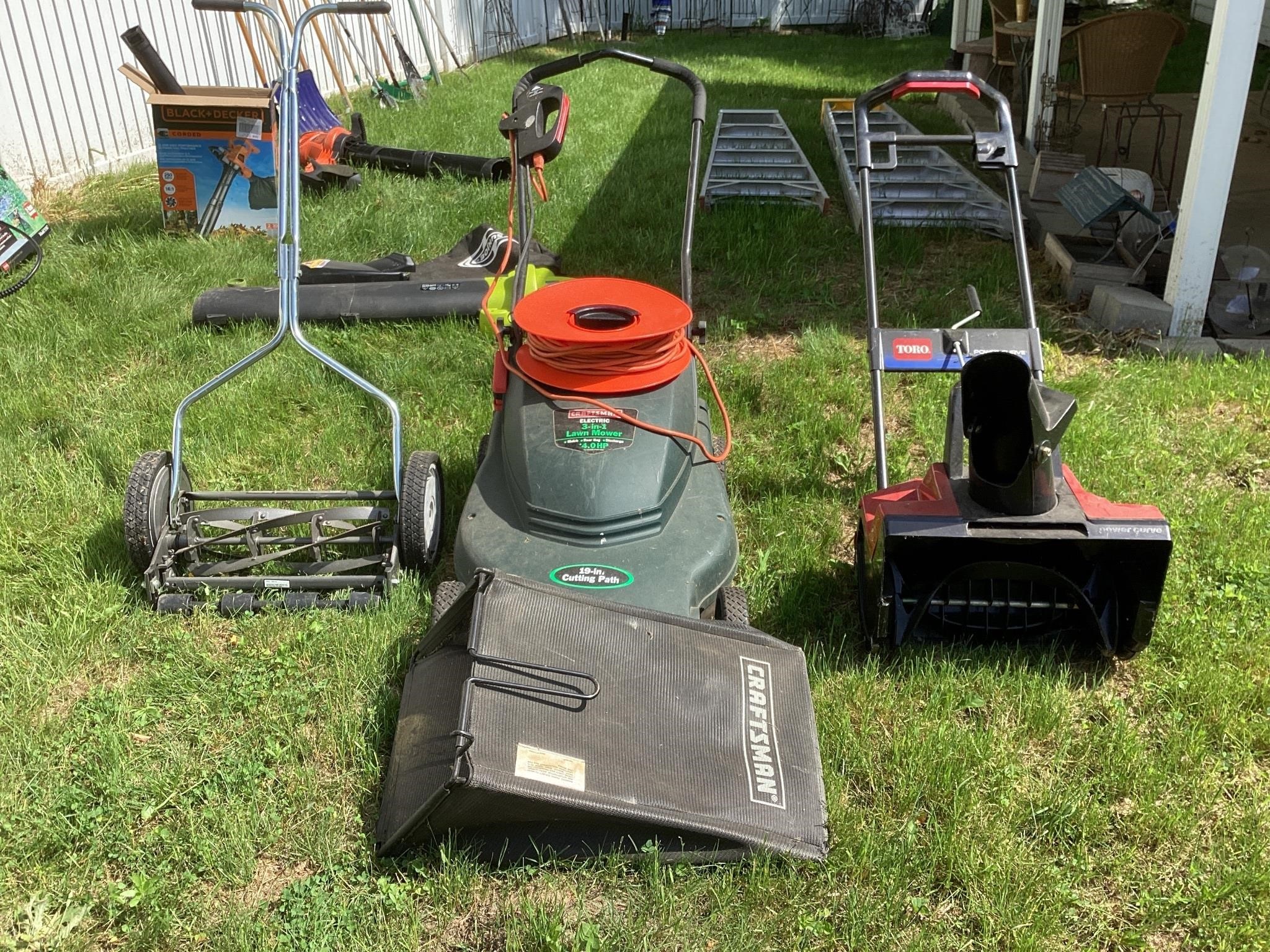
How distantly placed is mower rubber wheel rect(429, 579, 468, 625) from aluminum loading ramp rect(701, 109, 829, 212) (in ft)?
14.0

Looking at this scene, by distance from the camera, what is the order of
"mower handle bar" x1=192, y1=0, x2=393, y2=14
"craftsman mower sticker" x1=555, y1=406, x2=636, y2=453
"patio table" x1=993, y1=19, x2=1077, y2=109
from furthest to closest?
"patio table" x1=993, y1=19, x2=1077, y2=109
"mower handle bar" x1=192, y1=0, x2=393, y2=14
"craftsman mower sticker" x1=555, y1=406, x2=636, y2=453

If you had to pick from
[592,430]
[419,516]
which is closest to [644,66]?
[592,430]

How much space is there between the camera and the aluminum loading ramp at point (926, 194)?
6.25m

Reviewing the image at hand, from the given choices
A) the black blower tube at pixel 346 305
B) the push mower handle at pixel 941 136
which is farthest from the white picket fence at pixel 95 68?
the push mower handle at pixel 941 136

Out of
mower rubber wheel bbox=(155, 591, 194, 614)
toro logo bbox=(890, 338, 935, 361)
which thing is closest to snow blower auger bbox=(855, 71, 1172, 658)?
toro logo bbox=(890, 338, 935, 361)

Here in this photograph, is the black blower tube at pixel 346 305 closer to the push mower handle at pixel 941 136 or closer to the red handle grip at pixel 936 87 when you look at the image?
the push mower handle at pixel 941 136

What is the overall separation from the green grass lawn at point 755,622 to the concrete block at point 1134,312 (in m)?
0.19

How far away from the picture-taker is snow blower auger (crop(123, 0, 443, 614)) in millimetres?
3061

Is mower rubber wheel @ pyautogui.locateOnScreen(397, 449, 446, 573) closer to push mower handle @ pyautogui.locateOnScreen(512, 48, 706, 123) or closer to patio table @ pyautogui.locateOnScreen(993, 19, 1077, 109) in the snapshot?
push mower handle @ pyautogui.locateOnScreen(512, 48, 706, 123)

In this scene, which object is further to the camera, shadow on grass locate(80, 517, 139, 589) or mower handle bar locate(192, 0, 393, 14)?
mower handle bar locate(192, 0, 393, 14)

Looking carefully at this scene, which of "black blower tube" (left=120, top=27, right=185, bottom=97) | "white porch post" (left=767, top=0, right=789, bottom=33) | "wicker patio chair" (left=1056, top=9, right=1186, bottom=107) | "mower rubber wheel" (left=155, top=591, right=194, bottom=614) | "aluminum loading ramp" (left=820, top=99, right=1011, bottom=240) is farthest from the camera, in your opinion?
"white porch post" (left=767, top=0, right=789, bottom=33)

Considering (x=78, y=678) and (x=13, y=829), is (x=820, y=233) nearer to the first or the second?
(x=78, y=678)

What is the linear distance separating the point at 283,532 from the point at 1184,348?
3.84 metres

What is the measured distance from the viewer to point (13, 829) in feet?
7.73
